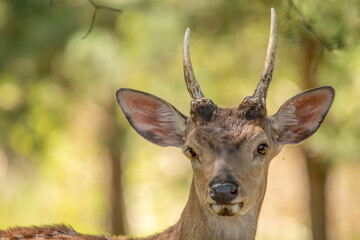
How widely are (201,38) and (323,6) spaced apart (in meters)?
5.04

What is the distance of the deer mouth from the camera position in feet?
16.9

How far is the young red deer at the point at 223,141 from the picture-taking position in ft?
17.4

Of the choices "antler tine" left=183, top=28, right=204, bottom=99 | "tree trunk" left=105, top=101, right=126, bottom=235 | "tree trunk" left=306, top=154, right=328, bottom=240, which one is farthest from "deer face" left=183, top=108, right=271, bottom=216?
"tree trunk" left=105, top=101, right=126, bottom=235

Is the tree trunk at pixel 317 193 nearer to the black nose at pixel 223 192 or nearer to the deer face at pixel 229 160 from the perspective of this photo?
the deer face at pixel 229 160

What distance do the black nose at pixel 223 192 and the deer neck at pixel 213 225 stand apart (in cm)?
37

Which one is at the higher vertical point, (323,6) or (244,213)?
(323,6)

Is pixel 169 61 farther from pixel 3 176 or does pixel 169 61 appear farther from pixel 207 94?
pixel 3 176

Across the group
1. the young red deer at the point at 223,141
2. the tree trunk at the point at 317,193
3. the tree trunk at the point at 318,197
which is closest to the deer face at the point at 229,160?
the young red deer at the point at 223,141

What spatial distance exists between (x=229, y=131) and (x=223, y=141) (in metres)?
0.11

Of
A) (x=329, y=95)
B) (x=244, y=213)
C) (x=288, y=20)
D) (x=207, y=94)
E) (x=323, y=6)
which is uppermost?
(x=207, y=94)

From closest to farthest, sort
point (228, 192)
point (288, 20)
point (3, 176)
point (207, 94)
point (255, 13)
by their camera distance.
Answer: point (228, 192) < point (288, 20) < point (255, 13) < point (207, 94) < point (3, 176)

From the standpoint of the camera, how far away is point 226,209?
5164mm

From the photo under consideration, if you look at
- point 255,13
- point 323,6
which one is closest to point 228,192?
point 323,6

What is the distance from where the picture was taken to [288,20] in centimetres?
667
